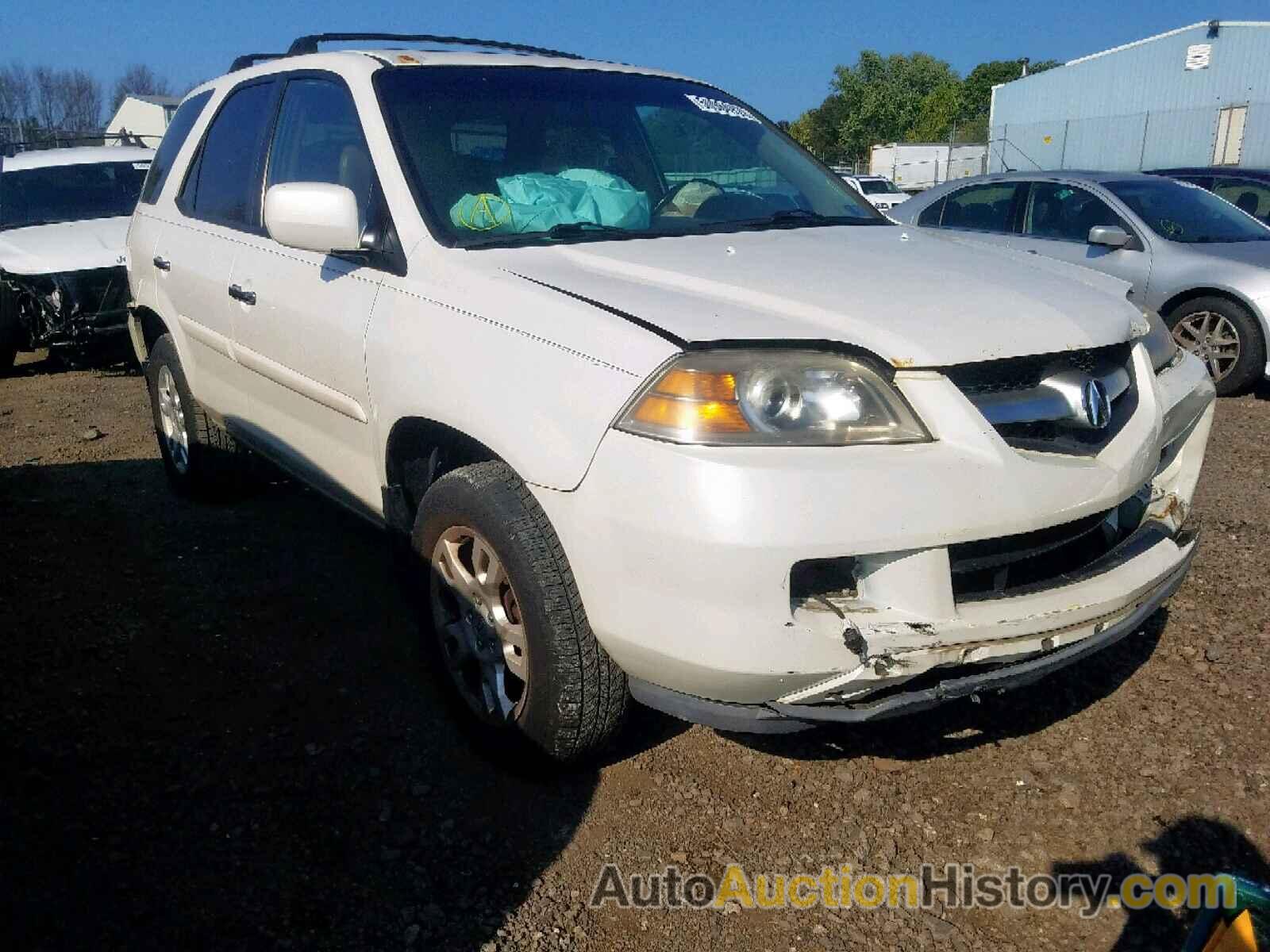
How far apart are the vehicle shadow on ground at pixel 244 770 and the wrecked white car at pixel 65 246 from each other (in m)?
4.04

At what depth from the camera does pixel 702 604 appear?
197 centimetres

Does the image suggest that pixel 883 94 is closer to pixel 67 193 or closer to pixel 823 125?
pixel 823 125

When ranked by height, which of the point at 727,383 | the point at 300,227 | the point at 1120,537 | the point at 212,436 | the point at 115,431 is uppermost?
the point at 300,227

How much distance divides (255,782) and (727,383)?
160 centimetres

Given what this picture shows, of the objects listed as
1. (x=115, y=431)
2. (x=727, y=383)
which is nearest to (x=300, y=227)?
(x=727, y=383)

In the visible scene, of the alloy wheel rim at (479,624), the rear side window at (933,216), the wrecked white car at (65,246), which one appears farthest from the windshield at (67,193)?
the alloy wheel rim at (479,624)

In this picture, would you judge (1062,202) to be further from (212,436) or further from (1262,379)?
(212,436)

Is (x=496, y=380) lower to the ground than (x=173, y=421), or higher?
higher

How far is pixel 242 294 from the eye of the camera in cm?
345

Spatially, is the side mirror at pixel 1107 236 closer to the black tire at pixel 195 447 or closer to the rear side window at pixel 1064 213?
the rear side window at pixel 1064 213

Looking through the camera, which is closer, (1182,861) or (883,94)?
(1182,861)

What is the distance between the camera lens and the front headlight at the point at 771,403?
2.00 m

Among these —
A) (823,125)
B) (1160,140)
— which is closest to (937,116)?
(823,125)

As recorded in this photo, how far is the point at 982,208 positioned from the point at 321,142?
19.1 feet
